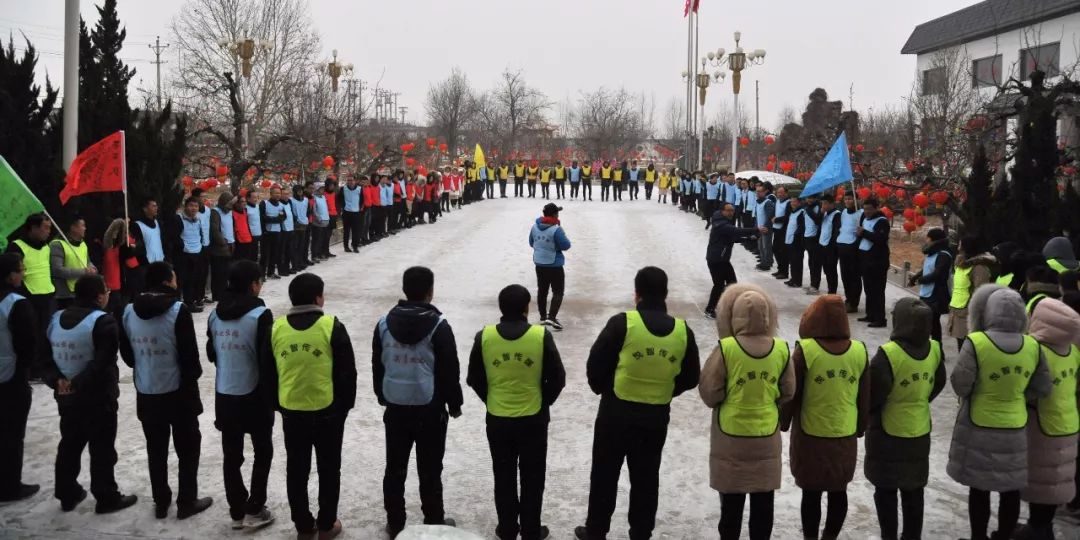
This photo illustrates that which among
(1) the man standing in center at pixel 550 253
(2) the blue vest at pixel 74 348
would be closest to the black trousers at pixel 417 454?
(2) the blue vest at pixel 74 348

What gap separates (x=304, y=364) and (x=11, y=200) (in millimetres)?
3674

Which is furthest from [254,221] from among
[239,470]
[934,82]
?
[934,82]

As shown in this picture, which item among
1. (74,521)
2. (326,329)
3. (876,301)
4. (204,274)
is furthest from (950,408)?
(204,274)

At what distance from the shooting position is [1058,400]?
207 inches

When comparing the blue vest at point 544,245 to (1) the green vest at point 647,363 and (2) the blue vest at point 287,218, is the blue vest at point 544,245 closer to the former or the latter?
(2) the blue vest at point 287,218

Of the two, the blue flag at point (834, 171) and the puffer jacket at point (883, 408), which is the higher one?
the blue flag at point (834, 171)

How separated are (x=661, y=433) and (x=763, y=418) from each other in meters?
0.60

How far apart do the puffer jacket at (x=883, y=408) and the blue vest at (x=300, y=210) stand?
40.0 ft

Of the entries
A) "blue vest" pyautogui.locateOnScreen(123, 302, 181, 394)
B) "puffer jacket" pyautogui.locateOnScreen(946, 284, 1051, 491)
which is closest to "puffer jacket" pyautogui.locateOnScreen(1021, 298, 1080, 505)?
"puffer jacket" pyautogui.locateOnScreen(946, 284, 1051, 491)

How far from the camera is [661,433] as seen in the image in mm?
5051

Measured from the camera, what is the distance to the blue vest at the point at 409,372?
516cm

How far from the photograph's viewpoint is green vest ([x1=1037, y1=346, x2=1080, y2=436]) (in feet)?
17.2

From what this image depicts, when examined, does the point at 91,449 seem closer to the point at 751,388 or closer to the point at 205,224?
the point at 751,388

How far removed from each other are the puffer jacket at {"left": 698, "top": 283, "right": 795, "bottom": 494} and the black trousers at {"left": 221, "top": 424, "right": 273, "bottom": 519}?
8.86 feet
